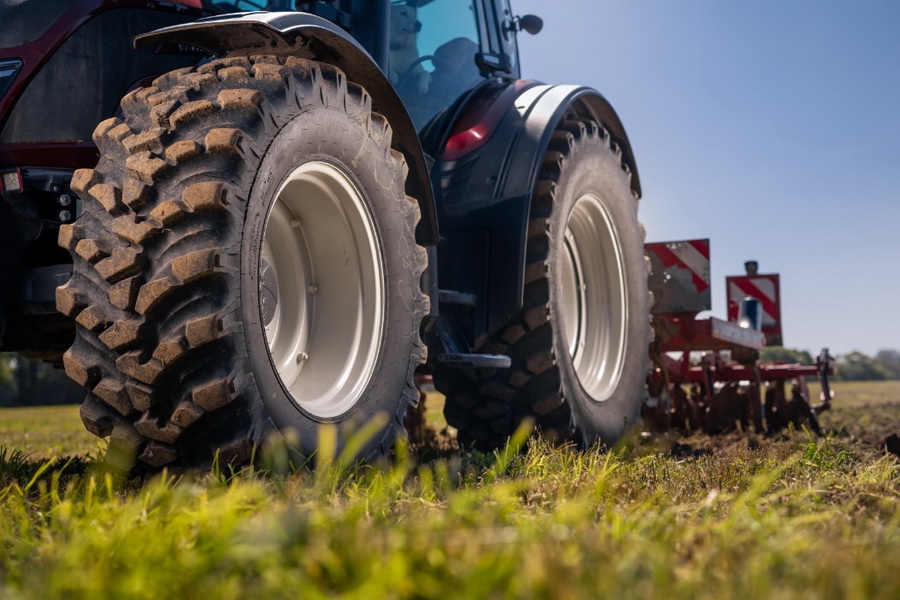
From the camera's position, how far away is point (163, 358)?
205 centimetres

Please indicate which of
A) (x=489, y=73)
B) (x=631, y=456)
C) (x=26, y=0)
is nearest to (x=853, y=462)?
(x=631, y=456)

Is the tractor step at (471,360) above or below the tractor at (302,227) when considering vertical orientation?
below

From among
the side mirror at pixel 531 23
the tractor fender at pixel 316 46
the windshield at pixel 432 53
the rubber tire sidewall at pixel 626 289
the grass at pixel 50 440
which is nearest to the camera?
the tractor fender at pixel 316 46

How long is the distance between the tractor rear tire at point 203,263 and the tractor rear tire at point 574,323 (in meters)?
1.00

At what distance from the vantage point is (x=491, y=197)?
3551 mm

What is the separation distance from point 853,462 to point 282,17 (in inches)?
90.7

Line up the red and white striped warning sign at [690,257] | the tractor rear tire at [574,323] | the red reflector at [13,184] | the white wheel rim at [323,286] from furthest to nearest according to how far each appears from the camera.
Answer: the red and white striped warning sign at [690,257], the tractor rear tire at [574,323], the white wheel rim at [323,286], the red reflector at [13,184]

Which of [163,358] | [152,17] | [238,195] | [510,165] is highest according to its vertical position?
[152,17]

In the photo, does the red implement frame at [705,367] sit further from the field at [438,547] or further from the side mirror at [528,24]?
the field at [438,547]

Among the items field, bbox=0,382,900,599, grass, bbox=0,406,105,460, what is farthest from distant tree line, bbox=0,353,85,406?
field, bbox=0,382,900,599

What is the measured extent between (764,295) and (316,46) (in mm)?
5217

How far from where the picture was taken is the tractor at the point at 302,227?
2.12 meters

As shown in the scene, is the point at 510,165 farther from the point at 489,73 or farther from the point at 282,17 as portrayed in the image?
the point at 282,17

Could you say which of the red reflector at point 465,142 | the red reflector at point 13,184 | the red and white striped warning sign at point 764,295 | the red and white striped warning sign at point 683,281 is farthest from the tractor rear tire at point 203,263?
the red and white striped warning sign at point 764,295
